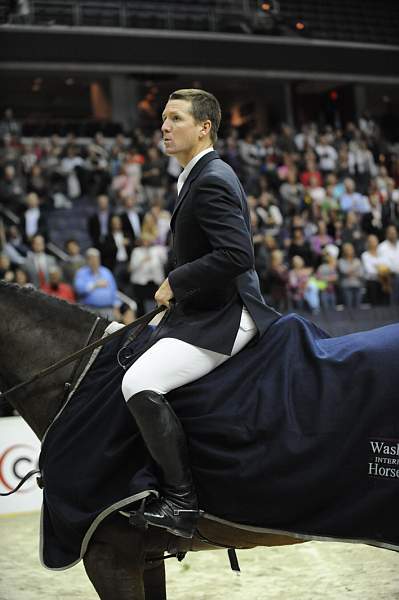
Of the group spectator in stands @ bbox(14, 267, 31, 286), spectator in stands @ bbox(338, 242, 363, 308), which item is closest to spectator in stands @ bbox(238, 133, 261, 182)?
spectator in stands @ bbox(338, 242, 363, 308)

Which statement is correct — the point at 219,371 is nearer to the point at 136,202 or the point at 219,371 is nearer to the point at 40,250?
the point at 40,250

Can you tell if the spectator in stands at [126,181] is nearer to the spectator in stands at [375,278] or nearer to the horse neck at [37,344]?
the spectator in stands at [375,278]

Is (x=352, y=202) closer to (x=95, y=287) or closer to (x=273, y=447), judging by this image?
(x=95, y=287)

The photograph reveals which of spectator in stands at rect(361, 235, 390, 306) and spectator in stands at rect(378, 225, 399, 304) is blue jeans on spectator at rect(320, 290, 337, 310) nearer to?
spectator in stands at rect(361, 235, 390, 306)

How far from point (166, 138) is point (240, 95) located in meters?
24.8

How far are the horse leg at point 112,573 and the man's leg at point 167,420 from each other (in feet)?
0.86

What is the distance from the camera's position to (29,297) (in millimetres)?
3760

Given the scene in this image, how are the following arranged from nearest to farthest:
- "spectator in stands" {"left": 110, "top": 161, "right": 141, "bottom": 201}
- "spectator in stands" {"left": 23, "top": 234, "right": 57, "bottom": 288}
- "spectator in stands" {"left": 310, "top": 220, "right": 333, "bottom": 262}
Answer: "spectator in stands" {"left": 23, "top": 234, "right": 57, "bottom": 288} → "spectator in stands" {"left": 310, "top": 220, "right": 333, "bottom": 262} → "spectator in stands" {"left": 110, "top": 161, "right": 141, "bottom": 201}

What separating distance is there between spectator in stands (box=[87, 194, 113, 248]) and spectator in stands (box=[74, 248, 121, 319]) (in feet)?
5.59

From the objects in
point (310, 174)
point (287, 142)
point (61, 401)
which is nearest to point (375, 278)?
point (310, 174)

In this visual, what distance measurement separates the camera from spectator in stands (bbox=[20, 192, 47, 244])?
1236cm

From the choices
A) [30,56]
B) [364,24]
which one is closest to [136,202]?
[30,56]

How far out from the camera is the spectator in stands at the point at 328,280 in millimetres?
12383

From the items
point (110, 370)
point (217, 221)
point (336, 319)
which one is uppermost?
point (217, 221)
